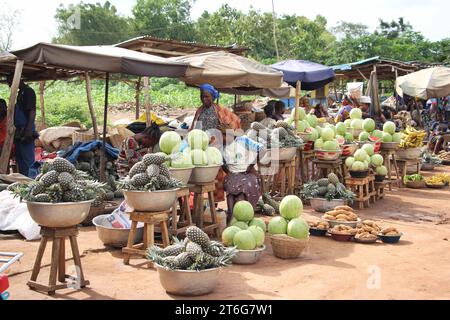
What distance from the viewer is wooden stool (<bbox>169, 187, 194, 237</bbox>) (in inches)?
225

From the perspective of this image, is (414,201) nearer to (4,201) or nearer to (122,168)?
(122,168)

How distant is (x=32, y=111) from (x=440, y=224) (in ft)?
22.2

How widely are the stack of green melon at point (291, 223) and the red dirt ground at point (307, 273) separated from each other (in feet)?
0.97

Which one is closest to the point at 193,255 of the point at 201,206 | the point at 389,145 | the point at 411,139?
the point at 201,206

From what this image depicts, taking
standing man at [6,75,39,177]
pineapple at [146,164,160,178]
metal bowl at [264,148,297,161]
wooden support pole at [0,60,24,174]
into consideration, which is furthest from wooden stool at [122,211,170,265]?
standing man at [6,75,39,177]

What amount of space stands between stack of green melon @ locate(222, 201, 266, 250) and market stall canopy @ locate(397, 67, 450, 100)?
883 centimetres

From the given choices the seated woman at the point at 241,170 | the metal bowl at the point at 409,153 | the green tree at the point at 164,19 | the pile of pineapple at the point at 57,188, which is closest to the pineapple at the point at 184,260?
the pile of pineapple at the point at 57,188

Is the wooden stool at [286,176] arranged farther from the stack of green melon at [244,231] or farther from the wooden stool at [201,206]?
the stack of green melon at [244,231]

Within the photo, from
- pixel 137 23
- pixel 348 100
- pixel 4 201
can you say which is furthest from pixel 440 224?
pixel 137 23

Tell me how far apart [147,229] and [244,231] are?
40.9 inches

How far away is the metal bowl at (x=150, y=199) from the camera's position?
4.72 meters

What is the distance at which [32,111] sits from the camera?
833 cm

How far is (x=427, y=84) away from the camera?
13.0 metres

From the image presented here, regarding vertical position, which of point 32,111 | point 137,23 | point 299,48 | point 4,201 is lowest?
point 4,201
